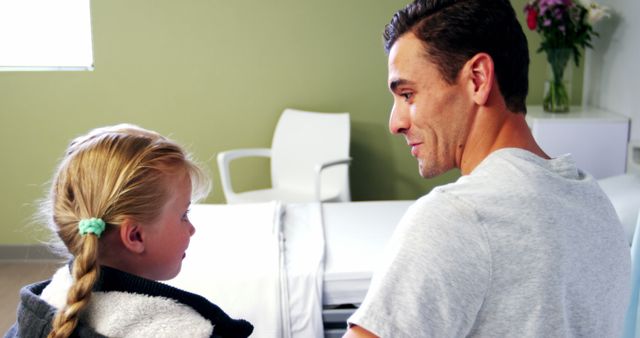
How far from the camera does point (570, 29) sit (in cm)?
363

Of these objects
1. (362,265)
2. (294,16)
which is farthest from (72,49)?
(362,265)

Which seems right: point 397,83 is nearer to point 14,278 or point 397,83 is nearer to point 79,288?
point 79,288

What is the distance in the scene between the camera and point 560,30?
142 inches

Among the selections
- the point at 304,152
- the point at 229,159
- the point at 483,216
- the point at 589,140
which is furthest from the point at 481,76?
the point at 304,152

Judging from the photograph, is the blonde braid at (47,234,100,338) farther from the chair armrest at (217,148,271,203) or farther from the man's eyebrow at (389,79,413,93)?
the chair armrest at (217,148,271,203)

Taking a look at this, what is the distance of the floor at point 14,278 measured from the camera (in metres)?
3.42

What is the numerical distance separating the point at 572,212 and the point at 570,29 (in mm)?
2926

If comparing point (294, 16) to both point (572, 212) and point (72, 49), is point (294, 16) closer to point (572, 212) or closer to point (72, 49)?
point (72, 49)

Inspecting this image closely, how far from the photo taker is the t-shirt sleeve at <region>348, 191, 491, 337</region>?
32.6 inches

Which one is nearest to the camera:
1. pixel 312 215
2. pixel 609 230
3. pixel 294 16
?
pixel 609 230

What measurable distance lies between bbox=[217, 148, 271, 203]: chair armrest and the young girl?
2.51m

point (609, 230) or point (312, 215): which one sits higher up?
point (609, 230)

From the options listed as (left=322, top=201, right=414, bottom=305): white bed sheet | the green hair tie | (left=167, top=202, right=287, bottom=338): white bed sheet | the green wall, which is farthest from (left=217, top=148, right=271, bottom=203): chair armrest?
the green hair tie

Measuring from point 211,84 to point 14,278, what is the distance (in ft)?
4.69
